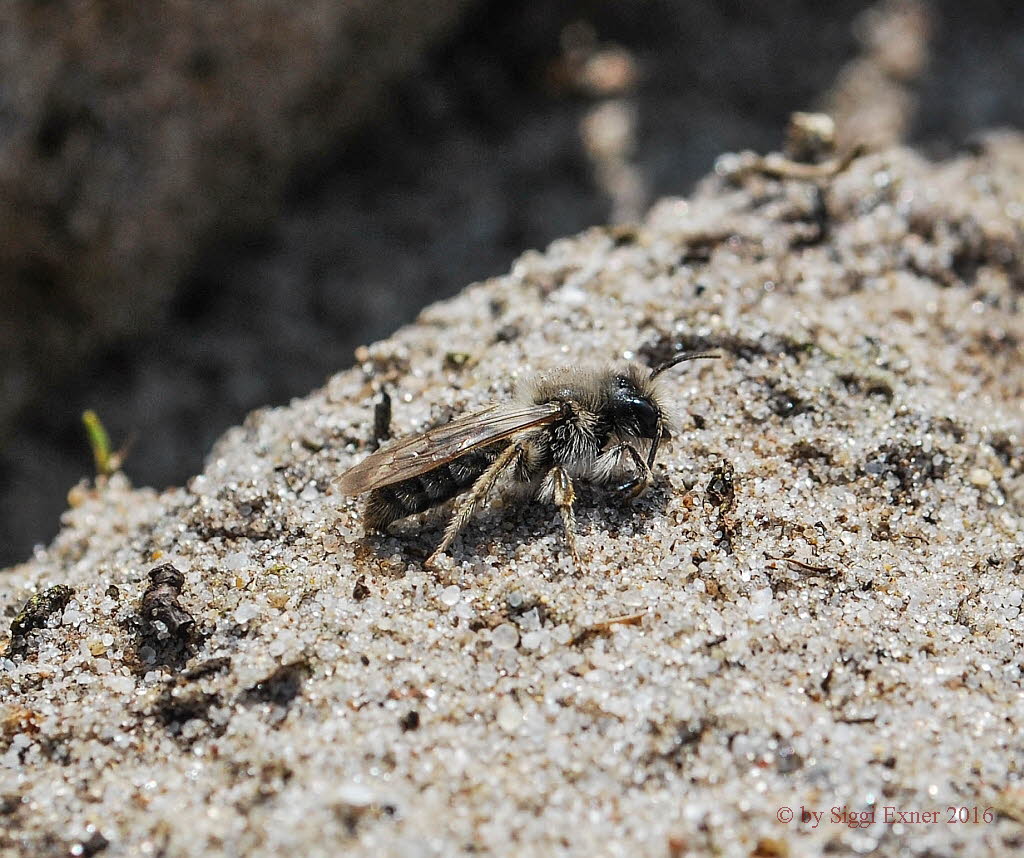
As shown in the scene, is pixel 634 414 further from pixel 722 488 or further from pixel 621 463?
pixel 722 488

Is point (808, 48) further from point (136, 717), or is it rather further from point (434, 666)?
point (136, 717)

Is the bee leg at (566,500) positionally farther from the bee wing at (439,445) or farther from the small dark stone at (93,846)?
the small dark stone at (93,846)

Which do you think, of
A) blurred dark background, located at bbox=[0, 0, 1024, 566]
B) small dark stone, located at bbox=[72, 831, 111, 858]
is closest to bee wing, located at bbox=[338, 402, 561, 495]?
small dark stone, located at bbox=[72, 831, 111, 858]

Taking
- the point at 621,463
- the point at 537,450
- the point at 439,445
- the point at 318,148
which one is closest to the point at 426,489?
the point at 439,445

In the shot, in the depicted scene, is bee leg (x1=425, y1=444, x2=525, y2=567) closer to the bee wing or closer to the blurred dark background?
the bee wing

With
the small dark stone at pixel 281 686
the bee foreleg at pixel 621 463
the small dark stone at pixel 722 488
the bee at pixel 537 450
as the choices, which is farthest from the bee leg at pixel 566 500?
the small dark stone at pixel 281 686
